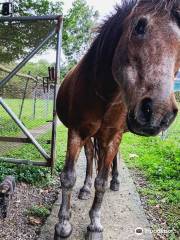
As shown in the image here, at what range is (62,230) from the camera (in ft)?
9.98

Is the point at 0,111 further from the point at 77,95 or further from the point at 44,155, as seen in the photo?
the point at 77,95

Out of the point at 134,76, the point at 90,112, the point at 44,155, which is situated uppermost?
the point at 134,76

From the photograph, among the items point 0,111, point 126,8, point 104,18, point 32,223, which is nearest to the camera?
Answer: point 126,8

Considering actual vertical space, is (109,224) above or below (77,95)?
below

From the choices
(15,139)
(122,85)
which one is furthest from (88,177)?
(122,85)

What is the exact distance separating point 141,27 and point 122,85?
1.33ft

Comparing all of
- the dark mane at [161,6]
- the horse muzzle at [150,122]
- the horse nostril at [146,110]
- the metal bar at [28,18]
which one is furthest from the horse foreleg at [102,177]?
the metal bar at [28,18]

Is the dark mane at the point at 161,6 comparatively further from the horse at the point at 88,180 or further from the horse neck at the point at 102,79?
the horse at the point at 88,180

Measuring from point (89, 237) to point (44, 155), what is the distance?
173cm

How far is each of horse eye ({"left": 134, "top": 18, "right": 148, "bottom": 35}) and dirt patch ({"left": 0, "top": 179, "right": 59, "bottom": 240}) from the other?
80.5 inches

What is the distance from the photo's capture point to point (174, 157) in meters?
6.11

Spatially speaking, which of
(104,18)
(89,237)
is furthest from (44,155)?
(104,18)

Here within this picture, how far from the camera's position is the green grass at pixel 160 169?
13.1ft

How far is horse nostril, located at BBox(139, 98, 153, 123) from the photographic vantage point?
6.23ft
